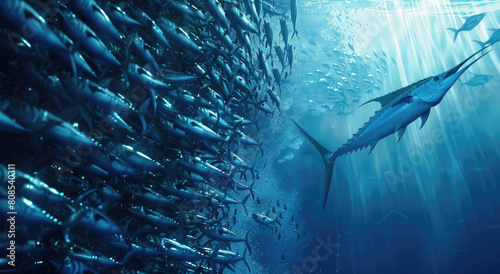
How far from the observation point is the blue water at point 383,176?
1430 cm

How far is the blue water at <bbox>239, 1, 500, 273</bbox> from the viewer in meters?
14.3

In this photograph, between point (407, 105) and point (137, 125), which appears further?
point (137, 125)

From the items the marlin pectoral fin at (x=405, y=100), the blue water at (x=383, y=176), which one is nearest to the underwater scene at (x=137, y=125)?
the marlin pectoral fin at (x=405, y=100)

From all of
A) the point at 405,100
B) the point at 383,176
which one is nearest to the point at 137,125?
the point at 405,100

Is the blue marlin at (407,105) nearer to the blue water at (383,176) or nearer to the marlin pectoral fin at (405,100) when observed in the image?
the marlin pectoral fin at (405,100)

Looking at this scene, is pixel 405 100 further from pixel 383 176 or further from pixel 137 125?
pixel 383 176

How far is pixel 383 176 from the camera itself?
18.2 meters

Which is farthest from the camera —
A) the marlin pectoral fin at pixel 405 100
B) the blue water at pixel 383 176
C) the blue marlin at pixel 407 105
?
the blue water at pixel 383 176

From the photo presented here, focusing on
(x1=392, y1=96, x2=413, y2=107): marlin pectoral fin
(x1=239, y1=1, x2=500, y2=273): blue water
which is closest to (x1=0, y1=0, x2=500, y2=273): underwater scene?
(x1=392, y1=96, x2=413, y2=107): marlin pectoral fin

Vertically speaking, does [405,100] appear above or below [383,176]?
below

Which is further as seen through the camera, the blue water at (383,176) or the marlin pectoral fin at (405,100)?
the blue water at (383,176)

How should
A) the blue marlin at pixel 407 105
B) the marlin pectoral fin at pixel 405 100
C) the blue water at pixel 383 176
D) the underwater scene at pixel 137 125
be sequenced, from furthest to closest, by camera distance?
the blue water at pixel 383 176 → the marlin pectoral fin at pixel 405 100 → the blue marlin at pixel 407 105 → the underwater scene at pixel 137 125

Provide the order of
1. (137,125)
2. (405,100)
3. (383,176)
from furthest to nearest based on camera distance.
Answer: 1. (383,176)
2. (137,125)
3. (405,100)

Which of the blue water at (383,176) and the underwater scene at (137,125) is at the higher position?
the blue water at (383,176)
